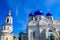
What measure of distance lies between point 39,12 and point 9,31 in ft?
29.3

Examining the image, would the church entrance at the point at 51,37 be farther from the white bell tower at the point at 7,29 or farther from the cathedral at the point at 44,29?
the white bell tower at the point at 7,29

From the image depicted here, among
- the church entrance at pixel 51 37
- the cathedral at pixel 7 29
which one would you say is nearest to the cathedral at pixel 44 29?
the church entrance at pixel 51 37

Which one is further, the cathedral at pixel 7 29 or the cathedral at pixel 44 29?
the cathedral at pixel 7 29

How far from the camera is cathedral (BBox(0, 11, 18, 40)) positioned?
40737 millimetres

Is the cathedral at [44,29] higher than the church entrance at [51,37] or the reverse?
higher

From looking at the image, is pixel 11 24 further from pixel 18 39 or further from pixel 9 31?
pixel 18 39

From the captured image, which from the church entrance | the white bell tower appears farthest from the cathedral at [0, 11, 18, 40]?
the church entrance

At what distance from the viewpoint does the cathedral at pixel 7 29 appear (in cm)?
4074

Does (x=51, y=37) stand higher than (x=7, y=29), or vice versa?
(x=7, y=29)

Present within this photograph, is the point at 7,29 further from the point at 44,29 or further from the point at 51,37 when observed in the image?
the point at 51,37

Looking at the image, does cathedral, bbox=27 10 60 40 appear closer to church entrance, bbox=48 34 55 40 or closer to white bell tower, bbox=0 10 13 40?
church entrance, bbox=48 34 55 40

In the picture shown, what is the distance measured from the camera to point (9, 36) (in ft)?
135

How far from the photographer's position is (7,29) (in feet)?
139

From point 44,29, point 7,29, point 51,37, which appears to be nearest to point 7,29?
point 7,29
